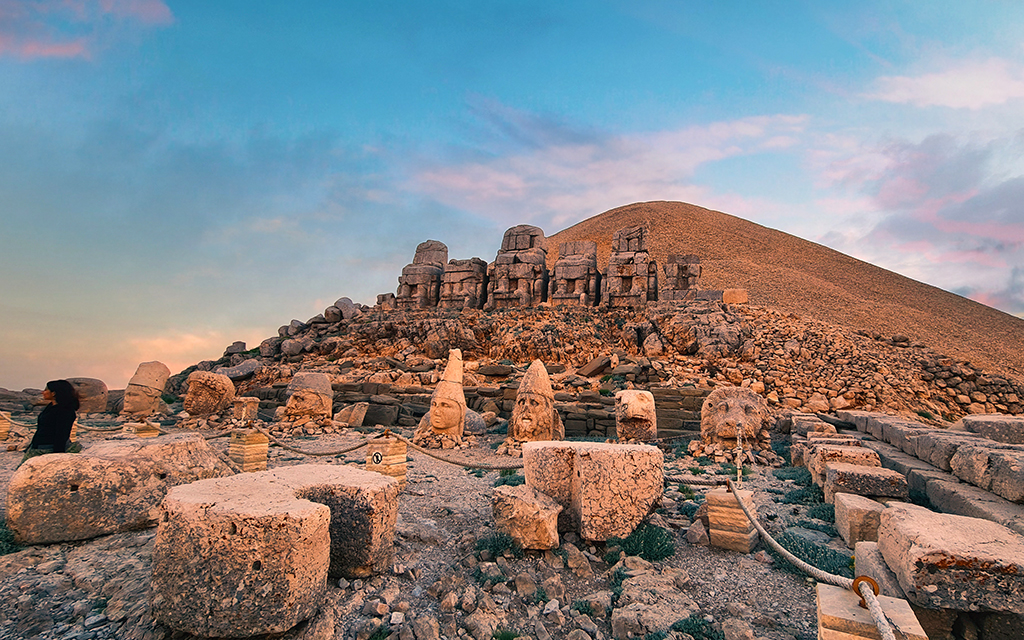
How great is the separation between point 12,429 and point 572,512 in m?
12.6

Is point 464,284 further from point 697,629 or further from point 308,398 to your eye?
point 697,629

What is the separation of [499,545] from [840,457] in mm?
4964

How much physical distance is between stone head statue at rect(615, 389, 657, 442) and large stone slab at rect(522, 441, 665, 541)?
430 centimetres

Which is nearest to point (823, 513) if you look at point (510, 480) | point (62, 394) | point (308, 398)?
point (510, 480)

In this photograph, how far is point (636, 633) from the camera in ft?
11.1

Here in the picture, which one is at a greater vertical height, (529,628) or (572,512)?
(572,512)

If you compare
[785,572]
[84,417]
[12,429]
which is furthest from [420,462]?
[84,417]

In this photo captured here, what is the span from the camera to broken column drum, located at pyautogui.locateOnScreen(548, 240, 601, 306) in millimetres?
20844

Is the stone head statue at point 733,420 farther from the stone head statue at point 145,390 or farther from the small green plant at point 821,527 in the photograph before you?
the stone head statue at point 145,390

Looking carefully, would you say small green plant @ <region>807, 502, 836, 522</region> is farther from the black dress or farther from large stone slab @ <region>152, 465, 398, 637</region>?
the black dress

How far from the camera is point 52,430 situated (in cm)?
679

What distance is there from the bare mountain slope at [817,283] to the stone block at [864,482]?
17.5 metres

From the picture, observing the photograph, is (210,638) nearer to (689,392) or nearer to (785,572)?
(785,572)

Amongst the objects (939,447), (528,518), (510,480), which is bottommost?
(510,480)
